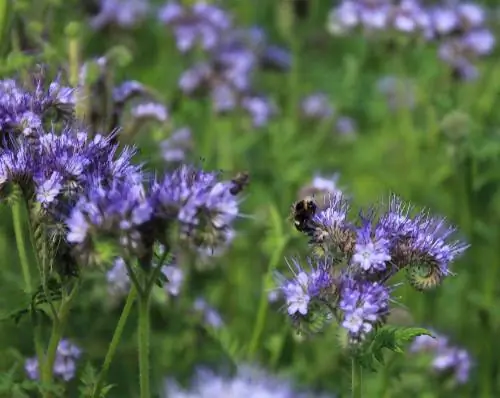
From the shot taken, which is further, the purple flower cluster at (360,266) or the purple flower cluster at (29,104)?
the purple flower cluster at (29,104)

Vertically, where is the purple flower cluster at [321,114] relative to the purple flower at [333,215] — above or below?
above

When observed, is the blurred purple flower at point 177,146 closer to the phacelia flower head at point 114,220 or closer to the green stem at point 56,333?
the green stem at point 56,333

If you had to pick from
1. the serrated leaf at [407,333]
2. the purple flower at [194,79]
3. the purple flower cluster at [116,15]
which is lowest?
the serrated leaf at [407,333]

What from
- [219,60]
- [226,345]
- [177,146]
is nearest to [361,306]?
[226,345]

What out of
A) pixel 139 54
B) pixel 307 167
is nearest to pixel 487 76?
pixel 307 167

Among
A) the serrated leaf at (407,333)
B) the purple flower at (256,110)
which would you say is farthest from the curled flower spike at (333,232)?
the purple flower at (256,110)

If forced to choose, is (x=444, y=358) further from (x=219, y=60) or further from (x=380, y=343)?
(x=219, y=60)

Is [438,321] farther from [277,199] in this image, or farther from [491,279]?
[277,199]
